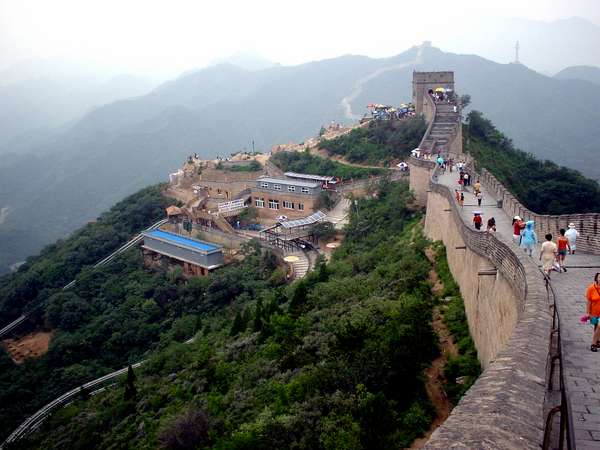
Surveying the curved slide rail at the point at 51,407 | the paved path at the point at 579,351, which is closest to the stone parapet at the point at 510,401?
the paved path at the point at 579,351

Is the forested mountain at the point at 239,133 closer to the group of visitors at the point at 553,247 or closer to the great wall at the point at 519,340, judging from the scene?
the great wall at the point at 519,340

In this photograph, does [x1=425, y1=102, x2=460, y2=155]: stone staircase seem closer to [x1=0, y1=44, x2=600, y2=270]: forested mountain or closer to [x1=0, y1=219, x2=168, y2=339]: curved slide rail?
[x1=0, y1=219, x2=168, y2=339]: curved slide rail

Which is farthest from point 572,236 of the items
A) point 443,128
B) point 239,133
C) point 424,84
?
point 239,133

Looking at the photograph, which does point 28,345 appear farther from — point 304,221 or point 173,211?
point 304,221

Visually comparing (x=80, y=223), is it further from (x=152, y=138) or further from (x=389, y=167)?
(x=389, y=167)

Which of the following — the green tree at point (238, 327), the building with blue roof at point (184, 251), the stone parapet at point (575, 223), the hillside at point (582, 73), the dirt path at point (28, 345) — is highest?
the hillside at point (582, 73)
